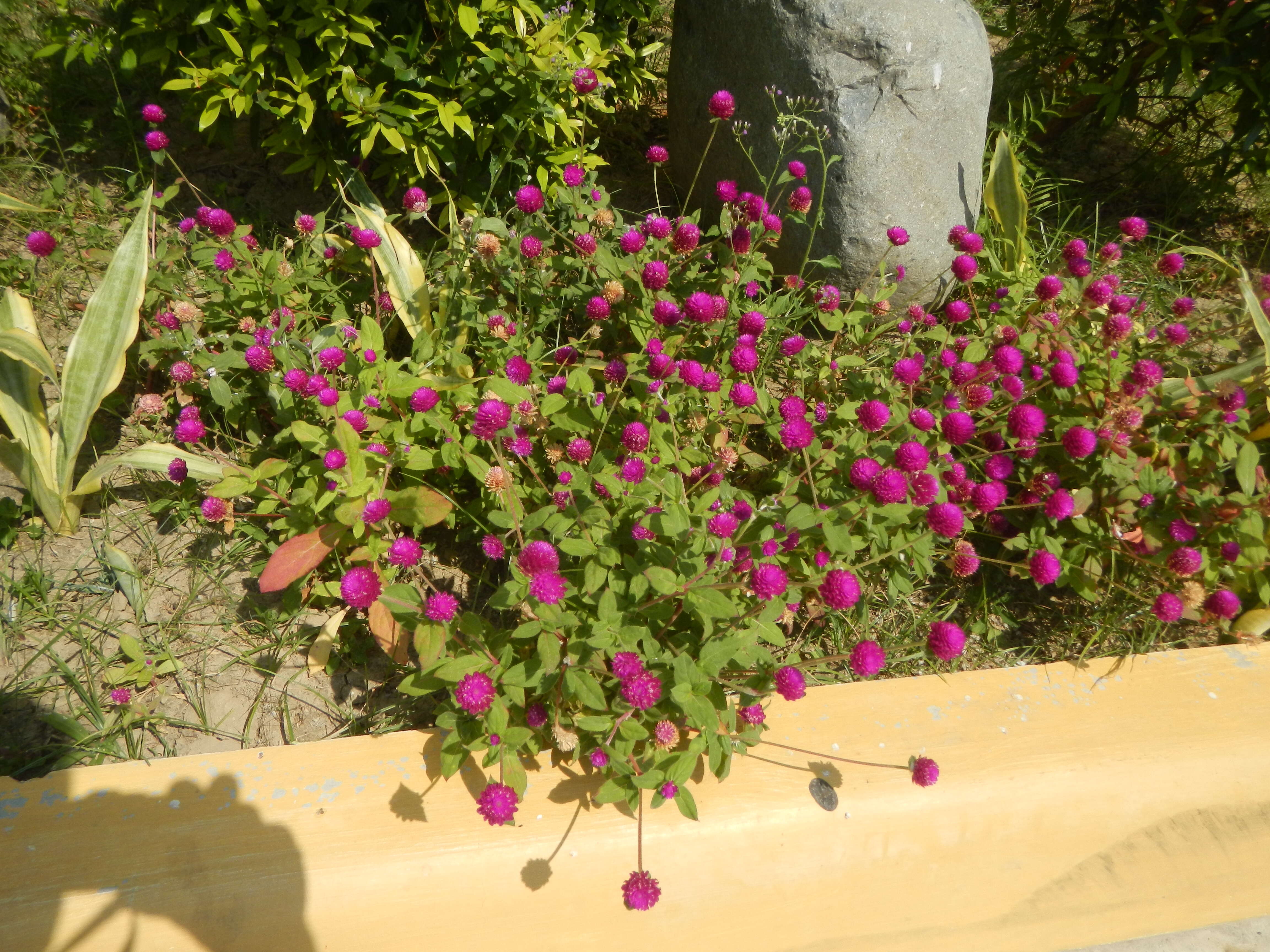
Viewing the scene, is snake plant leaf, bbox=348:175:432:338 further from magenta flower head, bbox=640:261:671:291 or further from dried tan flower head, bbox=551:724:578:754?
dried tan flower head, bbox=551:724:578:754

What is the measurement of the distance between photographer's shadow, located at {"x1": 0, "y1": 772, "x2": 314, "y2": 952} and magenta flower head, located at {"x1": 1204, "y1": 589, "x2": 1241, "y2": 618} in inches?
82.0

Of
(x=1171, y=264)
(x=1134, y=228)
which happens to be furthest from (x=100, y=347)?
(x=1171, y=264)

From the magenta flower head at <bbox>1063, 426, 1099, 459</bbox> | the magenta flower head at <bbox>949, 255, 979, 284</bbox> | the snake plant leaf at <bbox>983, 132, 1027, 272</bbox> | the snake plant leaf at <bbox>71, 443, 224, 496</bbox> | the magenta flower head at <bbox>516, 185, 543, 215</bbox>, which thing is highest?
the snake plant leaf at <bbox>983, 132, 1027, 272</bbox>

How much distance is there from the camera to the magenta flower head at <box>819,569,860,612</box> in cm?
145

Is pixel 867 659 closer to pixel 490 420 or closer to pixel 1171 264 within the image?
pixel 490 420

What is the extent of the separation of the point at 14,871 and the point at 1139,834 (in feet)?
7.23


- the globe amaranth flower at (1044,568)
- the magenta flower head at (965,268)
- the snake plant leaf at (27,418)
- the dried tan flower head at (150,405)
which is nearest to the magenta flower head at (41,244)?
the snake plant leaf at (27,418)

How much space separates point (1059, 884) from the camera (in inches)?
59.7

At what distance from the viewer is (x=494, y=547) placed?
161 centimetres

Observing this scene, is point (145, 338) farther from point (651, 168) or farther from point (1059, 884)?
point (1059, 884)

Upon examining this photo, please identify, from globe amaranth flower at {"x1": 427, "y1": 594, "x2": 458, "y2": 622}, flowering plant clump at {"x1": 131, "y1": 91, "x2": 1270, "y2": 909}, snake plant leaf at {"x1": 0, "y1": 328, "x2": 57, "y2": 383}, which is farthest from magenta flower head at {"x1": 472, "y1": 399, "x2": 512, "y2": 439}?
snake plant leaf at {"x1": 0, "y1": 328, "x2": 57, "y2": 383}

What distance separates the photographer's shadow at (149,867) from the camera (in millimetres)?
1235

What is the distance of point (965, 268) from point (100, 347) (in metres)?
2.34

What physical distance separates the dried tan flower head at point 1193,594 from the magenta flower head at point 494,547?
67.6 inches
